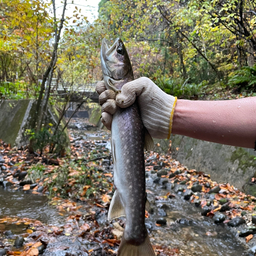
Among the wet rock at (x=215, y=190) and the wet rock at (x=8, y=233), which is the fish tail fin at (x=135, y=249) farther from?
the wet rock at (x=215, y=190)

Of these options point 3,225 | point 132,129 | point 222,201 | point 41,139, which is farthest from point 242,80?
point 3,225

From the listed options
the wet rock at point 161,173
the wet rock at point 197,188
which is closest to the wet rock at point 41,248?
the wet rock at point 197,188

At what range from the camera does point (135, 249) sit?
5.34 ft

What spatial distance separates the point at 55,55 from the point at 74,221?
5437mm

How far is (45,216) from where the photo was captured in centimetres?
407

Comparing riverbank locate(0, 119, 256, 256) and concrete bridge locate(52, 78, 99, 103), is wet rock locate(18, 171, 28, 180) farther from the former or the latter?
concrete bridge locate(52, 78, 99, 103)

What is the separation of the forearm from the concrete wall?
4299 millimetres

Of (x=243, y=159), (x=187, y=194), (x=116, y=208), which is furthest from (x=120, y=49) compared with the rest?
(x=243, y=159)

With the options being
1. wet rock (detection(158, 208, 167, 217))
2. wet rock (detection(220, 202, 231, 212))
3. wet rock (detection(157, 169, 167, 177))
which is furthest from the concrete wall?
wet rock (detection(158, 208, 167, 217))

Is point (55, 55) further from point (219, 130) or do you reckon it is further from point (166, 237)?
point (219, 130)

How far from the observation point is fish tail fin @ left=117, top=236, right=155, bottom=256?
1.62m

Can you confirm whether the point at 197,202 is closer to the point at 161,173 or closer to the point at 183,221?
the point at 183,221

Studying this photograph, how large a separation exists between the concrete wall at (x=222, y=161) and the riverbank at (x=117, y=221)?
252 millimetres

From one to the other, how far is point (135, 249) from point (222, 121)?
3.66ft
